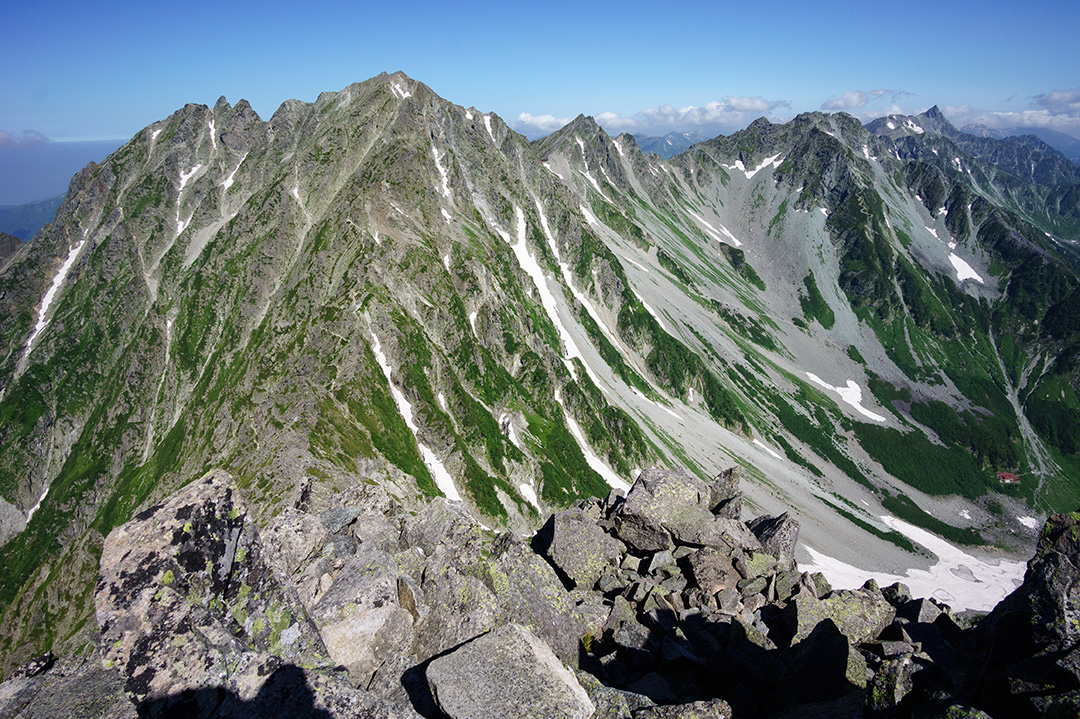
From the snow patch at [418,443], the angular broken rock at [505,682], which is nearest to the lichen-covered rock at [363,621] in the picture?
the angular broken rock at [505,682]

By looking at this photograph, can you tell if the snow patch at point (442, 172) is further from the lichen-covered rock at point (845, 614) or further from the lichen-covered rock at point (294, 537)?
the lichen-covered rock at point (845, 614)

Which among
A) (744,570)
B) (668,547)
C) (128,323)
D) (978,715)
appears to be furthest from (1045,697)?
(128,323)

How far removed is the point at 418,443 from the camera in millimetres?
86938

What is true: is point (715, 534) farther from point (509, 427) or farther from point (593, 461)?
point (593, 461)

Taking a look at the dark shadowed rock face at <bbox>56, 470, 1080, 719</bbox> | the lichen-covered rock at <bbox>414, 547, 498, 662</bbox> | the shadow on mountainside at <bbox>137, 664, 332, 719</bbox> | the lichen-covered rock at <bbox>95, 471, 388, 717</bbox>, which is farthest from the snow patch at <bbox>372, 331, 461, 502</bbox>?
the shadow on mountainside at <bbox>137, 664, 332, 719</bbox>

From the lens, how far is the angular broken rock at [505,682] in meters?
11.3

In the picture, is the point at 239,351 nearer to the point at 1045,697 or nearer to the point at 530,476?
the point at 530,476

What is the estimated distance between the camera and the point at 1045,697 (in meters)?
9.66

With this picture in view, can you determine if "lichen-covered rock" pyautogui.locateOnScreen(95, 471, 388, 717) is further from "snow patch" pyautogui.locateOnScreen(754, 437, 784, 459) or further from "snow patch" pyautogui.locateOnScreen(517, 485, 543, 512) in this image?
"snow patch" pyautogui.locateOnScreen(754, 437, 784, 459)

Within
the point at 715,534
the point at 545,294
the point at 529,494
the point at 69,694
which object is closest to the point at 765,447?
the point at 545,294

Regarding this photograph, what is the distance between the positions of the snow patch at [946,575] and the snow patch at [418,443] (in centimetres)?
8655

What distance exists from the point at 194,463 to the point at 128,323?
427ft

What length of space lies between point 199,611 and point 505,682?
675cm

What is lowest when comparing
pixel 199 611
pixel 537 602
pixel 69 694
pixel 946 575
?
pixel 946 575
